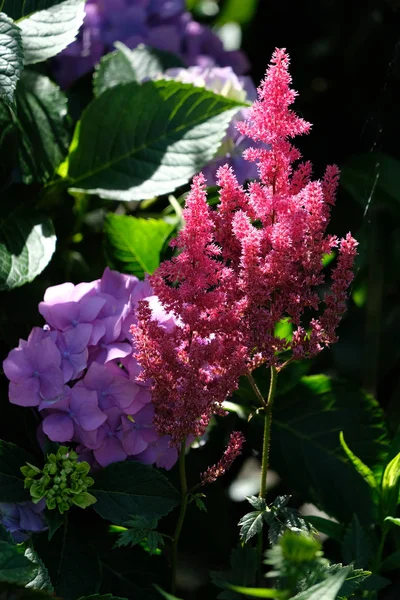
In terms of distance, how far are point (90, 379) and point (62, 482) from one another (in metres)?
0.08

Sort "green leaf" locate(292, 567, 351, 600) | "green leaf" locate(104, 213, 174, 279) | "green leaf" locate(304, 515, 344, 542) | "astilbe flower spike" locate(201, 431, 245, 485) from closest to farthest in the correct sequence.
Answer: "green leaf" locate(292, 567, 351, 600)
"astilbe flower spike" locate(201, 431, 245, 485)
"green leaf" locate(304, 515, 344, 542)
"green leaf" locate(104, 213, 174, 279)

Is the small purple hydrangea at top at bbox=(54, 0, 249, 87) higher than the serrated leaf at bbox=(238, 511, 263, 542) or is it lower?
higher

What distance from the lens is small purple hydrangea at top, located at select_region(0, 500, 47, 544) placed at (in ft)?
2.25

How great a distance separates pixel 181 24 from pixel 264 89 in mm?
652

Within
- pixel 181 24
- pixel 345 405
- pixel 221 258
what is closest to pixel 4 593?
pixel 221 258

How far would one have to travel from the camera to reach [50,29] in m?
0.80

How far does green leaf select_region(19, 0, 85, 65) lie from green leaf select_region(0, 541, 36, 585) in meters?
0.45

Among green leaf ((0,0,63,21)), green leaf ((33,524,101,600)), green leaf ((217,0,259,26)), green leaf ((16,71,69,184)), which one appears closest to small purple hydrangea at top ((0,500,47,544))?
green leaf ((33,524,101,600))

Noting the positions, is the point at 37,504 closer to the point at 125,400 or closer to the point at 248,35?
the point at 125,400

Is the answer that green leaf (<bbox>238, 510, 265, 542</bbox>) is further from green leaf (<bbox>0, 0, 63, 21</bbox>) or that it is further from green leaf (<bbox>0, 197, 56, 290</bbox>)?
green leaf (<bbox>0, 0, 63, 21</bbox>)

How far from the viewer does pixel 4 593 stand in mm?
540

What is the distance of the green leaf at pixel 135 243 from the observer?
2.78 ft

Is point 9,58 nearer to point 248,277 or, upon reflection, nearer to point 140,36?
point 248,277

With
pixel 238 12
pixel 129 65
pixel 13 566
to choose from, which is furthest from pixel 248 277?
pixel 238 12
